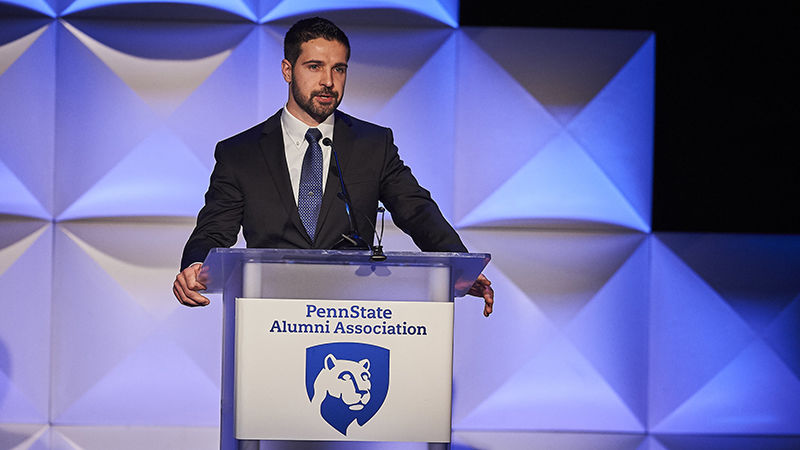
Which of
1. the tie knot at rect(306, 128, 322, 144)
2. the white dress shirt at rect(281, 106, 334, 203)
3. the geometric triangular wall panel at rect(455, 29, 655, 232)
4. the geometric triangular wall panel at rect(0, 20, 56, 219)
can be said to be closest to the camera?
the tie knot at rect(306, 128, 322, 144)

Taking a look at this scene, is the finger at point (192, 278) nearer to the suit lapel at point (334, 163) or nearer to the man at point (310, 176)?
the man at point (310, 176)

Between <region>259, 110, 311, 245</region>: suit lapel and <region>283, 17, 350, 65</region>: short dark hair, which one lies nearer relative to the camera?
<region>259, 110, 311, 245</region>: suit lapel

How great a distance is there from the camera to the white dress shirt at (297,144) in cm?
291

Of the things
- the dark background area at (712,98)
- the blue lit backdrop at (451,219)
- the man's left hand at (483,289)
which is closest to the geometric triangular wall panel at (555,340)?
the blue lit backdrop at (451,219)

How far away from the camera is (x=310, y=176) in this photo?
2871mm

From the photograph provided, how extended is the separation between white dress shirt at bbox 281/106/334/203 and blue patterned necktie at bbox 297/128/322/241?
0.02 meters

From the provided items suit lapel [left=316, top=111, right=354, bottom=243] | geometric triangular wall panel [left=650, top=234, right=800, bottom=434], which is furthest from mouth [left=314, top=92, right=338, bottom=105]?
geometric triangular wall panel [left=650, top=234, right=800, bottom=434]

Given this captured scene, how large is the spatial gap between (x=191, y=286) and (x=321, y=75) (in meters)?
1.01

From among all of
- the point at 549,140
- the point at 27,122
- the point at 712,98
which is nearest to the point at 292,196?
the point at 549,140

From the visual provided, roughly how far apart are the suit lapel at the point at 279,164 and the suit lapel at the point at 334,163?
0.09 meters

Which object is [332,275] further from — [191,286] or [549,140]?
[549,140]

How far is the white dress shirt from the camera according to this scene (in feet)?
9.53

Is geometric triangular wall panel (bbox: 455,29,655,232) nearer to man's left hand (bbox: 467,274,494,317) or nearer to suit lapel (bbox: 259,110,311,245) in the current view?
suit lapel (bbox: 259,110,311,245)

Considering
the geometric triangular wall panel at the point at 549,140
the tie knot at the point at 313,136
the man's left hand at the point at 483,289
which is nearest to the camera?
the man's left hand at the point at 483,289
